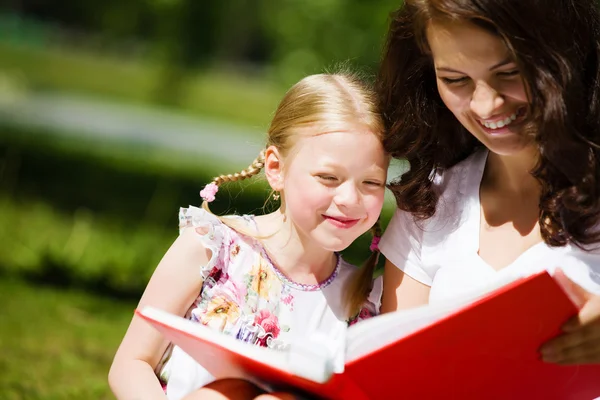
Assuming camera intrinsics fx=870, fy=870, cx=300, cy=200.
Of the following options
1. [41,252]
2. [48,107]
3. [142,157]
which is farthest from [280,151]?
[48,107]

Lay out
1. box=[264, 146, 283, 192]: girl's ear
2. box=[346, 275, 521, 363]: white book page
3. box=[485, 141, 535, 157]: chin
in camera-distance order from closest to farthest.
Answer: box=[346, 275, 521, 363]: white book page → box=[485, 141, 535, 157]: chin → box=[264, 146, 283, 192]: girl's ear

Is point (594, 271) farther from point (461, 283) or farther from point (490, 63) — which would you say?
point (490, 63)

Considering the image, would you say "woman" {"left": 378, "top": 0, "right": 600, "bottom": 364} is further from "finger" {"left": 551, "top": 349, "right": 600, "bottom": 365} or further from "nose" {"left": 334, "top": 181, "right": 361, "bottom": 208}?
"nose" {"left": 334, "top": 181, "right": 361, "bottom": 208}

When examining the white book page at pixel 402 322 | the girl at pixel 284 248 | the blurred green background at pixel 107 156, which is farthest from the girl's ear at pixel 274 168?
the white book page at pixel 402 322

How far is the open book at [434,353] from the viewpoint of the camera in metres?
1.64

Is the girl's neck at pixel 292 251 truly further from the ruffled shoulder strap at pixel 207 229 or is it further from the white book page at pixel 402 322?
the white book page at pixel 402 322

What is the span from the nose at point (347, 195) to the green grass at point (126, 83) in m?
12.7

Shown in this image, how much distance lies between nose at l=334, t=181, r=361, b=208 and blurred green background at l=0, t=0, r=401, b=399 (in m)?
0.52

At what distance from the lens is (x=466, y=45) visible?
6.43 ft

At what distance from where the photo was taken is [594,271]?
204 centimetres

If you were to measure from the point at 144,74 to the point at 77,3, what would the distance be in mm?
6316

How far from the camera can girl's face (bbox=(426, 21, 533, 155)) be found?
1943mm

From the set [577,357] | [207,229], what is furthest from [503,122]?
[207,229]

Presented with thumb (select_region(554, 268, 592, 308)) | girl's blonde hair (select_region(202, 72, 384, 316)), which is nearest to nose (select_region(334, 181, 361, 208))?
girl's blonde hair (select_region(202, 72, 384, 316))
